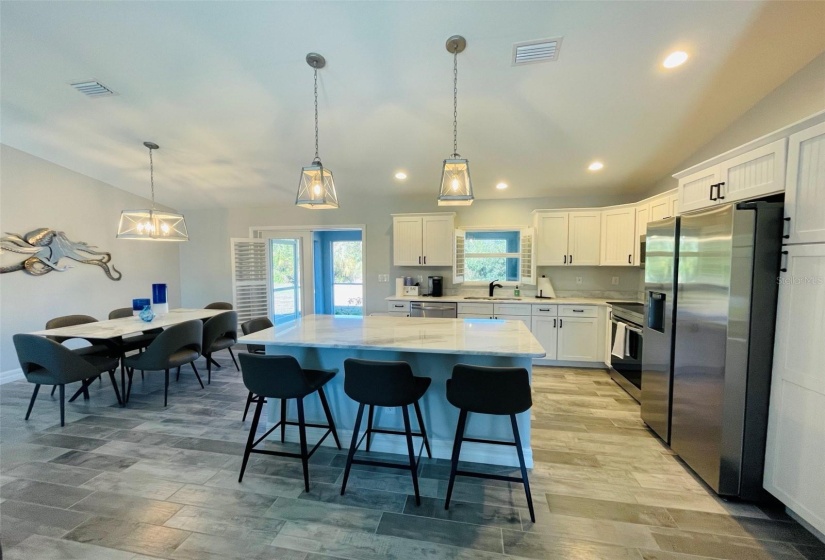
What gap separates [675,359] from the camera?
96.7 inches

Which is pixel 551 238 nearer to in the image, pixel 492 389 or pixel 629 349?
pixel 629 349

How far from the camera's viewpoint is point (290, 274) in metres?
5.85

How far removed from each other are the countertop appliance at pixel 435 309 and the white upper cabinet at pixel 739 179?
272cm

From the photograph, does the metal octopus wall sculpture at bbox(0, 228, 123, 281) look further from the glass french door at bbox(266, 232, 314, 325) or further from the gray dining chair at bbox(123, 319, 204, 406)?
the glass french door at bbox(266, 232, 314, 325)

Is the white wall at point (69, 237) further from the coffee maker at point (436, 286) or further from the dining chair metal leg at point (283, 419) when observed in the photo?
the coffee maker at point (436, 286)

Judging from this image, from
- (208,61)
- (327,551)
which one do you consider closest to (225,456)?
(327,551)

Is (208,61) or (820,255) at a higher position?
(208,61)

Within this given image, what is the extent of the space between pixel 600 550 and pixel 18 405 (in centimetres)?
518

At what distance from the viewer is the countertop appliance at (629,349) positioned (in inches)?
130

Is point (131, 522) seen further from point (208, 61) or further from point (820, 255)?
point (820, 255)

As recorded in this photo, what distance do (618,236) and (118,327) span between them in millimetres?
5941

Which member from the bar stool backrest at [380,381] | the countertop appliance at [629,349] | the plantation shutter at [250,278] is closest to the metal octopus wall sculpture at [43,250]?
the plantation shutter at [250,278]

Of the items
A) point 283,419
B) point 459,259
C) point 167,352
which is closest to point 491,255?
point 459,259

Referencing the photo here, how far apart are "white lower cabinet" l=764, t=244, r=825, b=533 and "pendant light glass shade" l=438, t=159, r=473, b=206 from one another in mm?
1848
